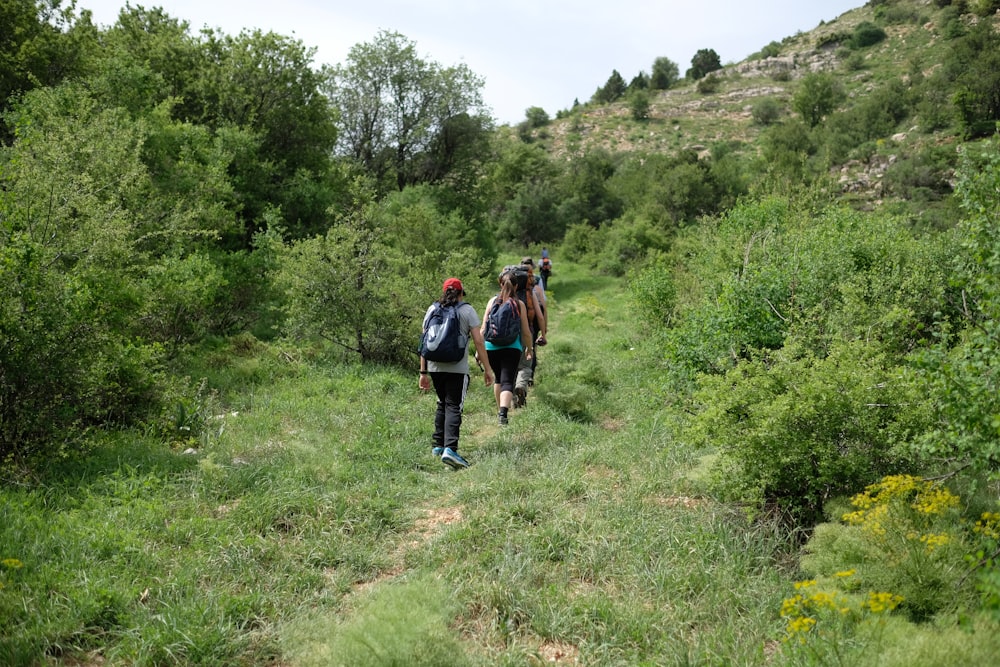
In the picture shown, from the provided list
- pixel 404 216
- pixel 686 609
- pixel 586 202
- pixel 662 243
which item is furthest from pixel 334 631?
pixel 586 202

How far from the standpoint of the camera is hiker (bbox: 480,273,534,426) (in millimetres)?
7293

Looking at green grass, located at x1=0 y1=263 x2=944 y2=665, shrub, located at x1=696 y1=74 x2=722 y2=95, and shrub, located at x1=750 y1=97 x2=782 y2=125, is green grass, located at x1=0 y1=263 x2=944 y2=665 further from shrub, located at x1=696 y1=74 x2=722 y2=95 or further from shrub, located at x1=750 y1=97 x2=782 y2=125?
shrub, located at x1=696 y1=74 x2=722 y2=95

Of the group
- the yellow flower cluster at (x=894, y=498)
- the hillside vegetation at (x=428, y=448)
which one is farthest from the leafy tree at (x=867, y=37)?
the yellow flower cluster at (x=894, y=498)

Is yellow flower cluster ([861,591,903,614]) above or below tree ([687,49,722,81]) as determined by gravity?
below

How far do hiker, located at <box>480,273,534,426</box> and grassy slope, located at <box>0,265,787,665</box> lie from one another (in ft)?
2.56

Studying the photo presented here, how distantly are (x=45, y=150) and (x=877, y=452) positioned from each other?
10.3 meters

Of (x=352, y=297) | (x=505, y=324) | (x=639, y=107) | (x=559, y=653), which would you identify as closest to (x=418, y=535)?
(x=559, y=653)

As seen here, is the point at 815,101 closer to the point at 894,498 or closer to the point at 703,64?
the point at 703,64

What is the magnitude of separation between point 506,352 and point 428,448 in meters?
1.60

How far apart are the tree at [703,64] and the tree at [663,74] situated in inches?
85.8

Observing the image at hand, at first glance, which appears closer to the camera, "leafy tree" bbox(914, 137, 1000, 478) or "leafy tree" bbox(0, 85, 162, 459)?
"leafy tree" bbox(914, 137, 1000, 478)

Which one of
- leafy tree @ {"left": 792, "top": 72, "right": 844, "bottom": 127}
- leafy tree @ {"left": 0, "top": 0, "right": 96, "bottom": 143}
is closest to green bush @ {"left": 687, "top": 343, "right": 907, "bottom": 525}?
leafy tree @ {"left": 0, "top": 0, "right": 96, "bottom": 143}

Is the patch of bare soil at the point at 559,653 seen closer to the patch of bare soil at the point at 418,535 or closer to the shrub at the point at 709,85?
the patch of bare soil at the point at 418,535

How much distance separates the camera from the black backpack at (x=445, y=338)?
6.07 meters
